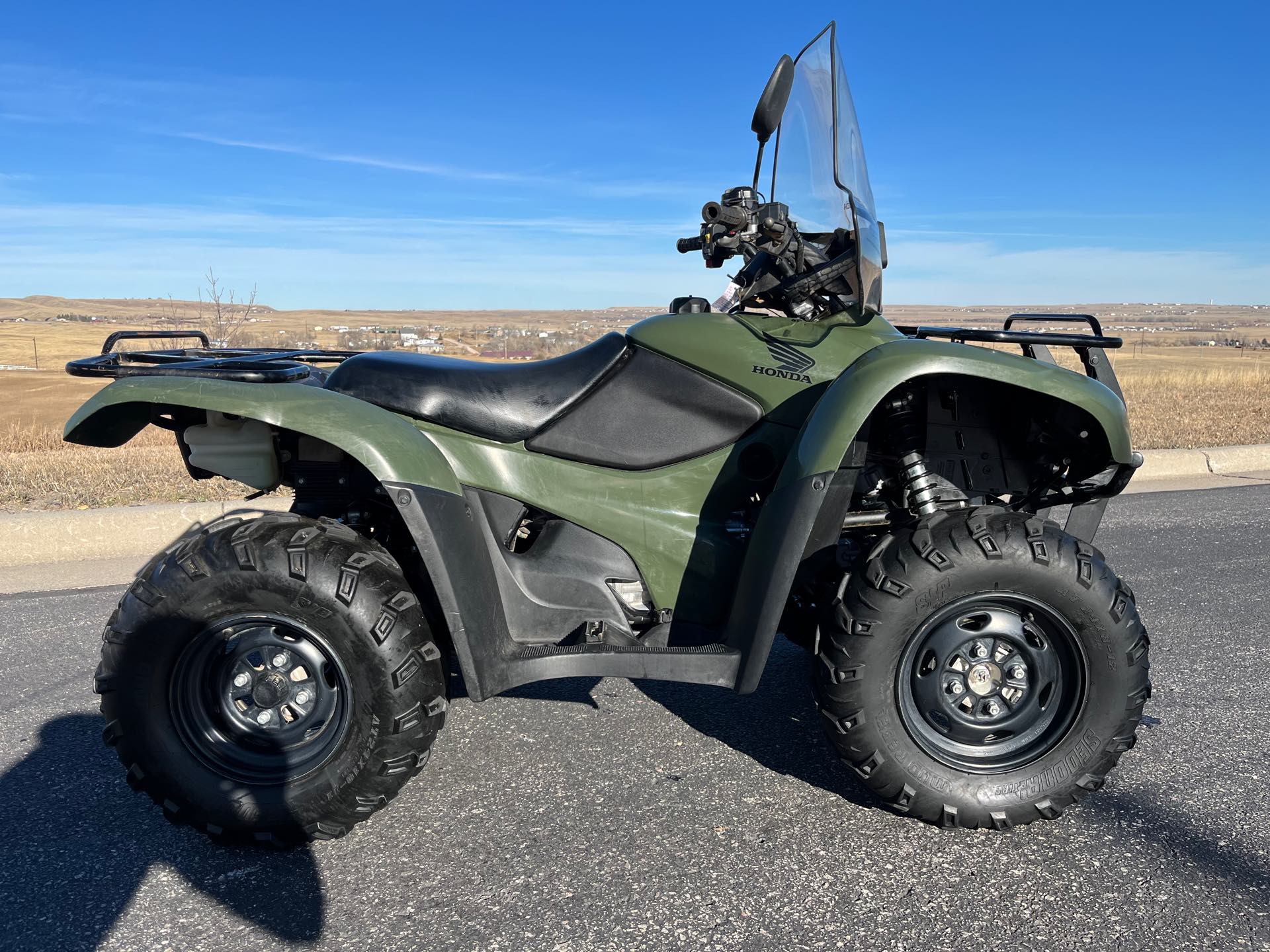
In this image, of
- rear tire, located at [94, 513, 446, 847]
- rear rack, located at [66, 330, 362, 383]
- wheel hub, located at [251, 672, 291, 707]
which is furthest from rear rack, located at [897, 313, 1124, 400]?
wheel hub, located at [251, 672, 291, 707]

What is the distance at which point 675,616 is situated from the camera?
3270 mm

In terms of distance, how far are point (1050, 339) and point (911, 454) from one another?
1.89 feet

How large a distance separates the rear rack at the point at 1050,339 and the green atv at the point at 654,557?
1.3 inches

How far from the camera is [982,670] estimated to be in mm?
2938

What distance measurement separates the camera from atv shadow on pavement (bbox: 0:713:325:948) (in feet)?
8.12

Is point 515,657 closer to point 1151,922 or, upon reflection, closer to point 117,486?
point 1151,922

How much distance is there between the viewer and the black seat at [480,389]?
317 centimetres

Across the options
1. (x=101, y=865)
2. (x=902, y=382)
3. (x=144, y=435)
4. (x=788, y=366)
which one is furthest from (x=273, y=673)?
(x=144, y=435)

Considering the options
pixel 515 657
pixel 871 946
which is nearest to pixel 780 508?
pixel 515 657

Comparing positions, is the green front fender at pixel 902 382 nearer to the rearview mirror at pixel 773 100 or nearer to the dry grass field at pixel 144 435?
the rearview mirror at pixel 773 100

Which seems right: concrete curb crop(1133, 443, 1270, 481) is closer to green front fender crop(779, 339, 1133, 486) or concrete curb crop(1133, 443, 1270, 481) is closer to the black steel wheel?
green front fender crop(779, 339, 1133, 486)

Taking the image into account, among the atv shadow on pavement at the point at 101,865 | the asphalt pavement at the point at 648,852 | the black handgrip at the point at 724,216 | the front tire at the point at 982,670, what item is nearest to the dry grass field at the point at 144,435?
the asphalt pavement at the point at 648,852

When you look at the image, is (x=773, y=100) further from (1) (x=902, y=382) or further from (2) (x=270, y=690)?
(2) (x=270, y=690)

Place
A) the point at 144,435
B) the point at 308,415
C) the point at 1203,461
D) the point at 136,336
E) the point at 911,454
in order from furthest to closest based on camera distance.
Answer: the point at 144,435
the point at 1203,461
the point at 136,336
the point at 911,454
the point at 308,415
